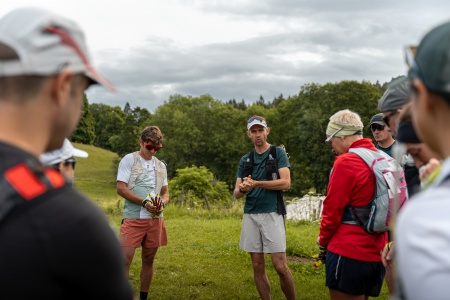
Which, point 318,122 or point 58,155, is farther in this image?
point 318,122

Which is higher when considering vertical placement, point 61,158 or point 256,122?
point 256,122

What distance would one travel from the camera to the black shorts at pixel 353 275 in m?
4.68

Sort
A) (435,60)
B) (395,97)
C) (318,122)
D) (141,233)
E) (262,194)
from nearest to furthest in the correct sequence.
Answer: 1. (435,60)
2. (395,97)
3. (262,194)
4. (141,233)
5. (318,122)

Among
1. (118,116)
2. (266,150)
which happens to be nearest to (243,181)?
(266,150)

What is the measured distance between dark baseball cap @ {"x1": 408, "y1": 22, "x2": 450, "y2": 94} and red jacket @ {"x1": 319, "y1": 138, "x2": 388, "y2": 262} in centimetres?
333

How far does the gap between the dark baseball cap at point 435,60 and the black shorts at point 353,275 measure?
11.7ft

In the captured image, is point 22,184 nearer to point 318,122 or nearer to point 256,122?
point 256,122

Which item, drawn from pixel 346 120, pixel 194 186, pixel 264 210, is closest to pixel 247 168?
pixel 264 210

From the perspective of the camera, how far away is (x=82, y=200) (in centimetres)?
144

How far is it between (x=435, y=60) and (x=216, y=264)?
8.83 m

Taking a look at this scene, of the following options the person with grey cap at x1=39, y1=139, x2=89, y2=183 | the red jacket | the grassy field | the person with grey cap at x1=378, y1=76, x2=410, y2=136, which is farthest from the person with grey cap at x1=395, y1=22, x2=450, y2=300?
the grassy field

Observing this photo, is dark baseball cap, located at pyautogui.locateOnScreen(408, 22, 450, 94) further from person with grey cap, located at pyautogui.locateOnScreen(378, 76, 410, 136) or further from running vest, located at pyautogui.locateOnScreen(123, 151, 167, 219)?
running vest, located at pyautogui.locateOnScreen(123, 151, 167, 219)

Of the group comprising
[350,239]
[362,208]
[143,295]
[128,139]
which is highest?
[362,208]

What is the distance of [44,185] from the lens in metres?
1.41
